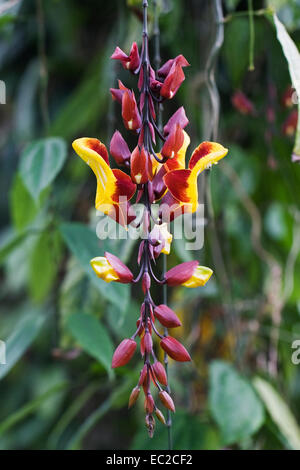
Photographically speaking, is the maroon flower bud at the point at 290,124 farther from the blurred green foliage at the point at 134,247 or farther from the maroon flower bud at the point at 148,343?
the maroon flower bud at the point at 148,343

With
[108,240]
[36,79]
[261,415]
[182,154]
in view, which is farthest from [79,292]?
[36,79]

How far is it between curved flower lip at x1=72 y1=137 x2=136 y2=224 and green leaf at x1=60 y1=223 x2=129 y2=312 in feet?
0.74

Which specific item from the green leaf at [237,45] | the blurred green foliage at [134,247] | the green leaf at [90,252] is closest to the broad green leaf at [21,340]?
the blurred green foliage at [134,247]

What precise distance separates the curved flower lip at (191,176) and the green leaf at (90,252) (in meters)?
0.25

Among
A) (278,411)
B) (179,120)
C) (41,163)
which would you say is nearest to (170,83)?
(179,120)

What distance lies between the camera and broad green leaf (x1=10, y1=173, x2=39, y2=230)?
2.76 ft

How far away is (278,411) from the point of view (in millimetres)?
803

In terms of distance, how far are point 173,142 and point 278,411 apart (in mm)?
578

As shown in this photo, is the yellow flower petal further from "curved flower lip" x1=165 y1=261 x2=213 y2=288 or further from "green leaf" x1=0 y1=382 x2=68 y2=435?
"green leaf" x1=0 y1=382 x2=68 y2=435

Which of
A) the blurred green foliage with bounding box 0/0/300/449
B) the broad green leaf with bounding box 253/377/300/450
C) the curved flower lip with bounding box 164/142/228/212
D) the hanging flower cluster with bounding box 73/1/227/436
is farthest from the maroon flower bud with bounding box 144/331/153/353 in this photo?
the broad green leaf with bounding box 253/377/300/450

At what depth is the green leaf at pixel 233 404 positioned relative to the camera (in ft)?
2.21

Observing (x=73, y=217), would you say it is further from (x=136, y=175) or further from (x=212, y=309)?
(x=136, y=175)

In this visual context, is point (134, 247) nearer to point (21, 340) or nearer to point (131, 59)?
point (21, 340)

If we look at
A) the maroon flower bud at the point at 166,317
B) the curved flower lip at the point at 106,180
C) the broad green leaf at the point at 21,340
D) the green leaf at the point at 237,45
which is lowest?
the broad green leaf at the point at 21,340
